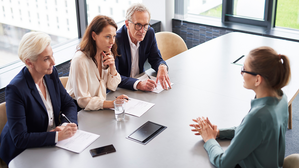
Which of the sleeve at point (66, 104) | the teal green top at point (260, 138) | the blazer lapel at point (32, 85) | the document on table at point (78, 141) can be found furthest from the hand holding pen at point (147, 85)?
the teal green top at point (260, 138)

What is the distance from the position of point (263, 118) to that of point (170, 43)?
7.24ft

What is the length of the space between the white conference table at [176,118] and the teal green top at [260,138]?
165 millimetres

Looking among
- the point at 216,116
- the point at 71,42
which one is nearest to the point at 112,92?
the point at 216,116

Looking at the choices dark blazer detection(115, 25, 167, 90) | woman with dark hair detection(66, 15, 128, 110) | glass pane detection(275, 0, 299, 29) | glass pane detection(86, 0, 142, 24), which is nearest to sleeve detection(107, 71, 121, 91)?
woman with dark hair detection(66, 15, 128, 110)

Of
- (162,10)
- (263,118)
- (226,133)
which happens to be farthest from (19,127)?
(162,10)

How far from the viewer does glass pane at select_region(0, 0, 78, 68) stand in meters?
3.31

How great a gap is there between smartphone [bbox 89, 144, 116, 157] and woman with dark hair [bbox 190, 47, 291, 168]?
1.84 feet

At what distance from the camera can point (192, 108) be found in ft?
6.63

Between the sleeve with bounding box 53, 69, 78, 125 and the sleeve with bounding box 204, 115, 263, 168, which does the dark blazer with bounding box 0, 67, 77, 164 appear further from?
the sleeve with bounding box 204, 115, 263, 168

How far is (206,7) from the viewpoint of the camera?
485cm

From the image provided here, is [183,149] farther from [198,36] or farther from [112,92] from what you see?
[198,36]

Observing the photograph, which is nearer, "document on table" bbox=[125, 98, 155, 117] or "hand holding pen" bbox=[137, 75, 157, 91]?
"document on table" bbox=[125, 98, 155, 117]

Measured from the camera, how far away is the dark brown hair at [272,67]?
1297 millimetres

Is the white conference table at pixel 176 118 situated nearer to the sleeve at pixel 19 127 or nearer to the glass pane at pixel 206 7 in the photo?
the sleeve at pixel 19 127
